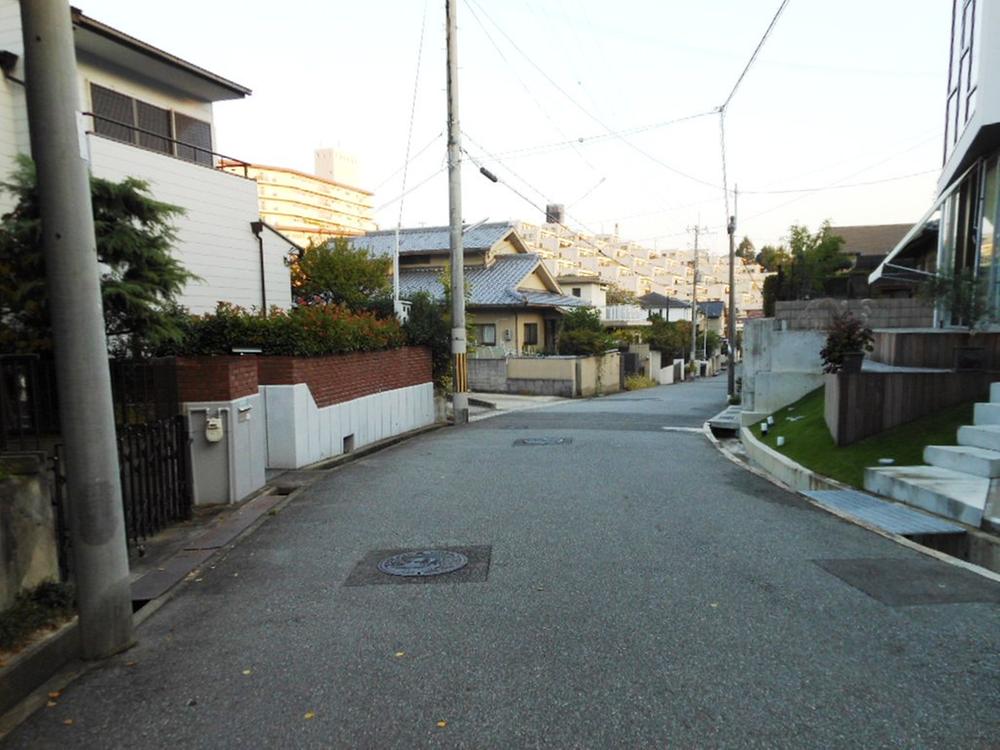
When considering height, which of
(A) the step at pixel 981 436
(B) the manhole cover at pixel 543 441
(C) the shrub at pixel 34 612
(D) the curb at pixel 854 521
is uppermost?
(A) the step at pixel 981 436

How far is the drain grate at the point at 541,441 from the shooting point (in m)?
13.4

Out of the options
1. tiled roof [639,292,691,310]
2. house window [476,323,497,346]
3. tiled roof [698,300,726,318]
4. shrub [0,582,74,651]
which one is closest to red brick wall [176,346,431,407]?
shrub [0,582,74,651]

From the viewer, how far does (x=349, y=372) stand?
12.2 m

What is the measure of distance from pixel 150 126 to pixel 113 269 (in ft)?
28.0

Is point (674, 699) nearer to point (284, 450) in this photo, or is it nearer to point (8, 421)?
point (8, 421)

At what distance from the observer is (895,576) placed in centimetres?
534

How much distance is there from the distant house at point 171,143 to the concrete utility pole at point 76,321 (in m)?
7.94

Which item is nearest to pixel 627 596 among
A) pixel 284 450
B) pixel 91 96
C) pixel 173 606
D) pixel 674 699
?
pixel 674 699

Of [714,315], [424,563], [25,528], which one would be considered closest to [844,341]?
[424,563]

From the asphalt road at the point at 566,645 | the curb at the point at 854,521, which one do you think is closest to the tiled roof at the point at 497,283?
the curb at the point at 854,521

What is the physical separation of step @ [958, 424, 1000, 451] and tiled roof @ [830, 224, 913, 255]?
31.2 m

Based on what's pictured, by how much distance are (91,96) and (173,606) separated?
37.4 ft

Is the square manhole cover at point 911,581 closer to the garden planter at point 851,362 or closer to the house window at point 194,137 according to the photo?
the garden planter at point 851,362

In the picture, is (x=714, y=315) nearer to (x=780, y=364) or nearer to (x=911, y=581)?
(x=780, y=364)
